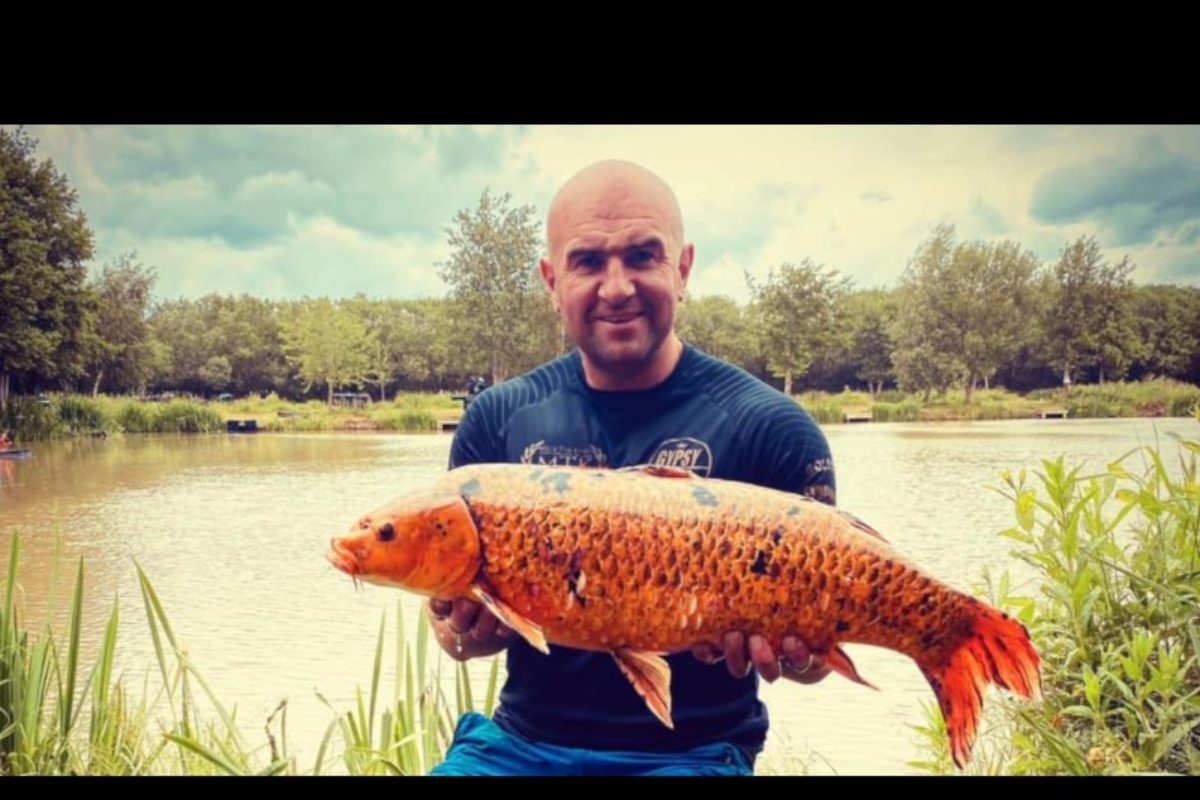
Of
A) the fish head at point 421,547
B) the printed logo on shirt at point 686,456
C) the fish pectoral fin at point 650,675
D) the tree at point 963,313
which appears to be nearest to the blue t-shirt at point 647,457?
the printed logo on shirt at point 686,456

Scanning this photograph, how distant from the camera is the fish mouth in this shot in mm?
1679

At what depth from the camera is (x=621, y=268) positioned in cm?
206

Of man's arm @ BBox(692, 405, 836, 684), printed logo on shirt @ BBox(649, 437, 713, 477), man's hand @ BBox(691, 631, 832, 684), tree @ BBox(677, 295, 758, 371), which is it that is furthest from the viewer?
tree @ BBox(677, 295, 758, 371)

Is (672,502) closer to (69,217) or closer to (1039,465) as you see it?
(1039,465)

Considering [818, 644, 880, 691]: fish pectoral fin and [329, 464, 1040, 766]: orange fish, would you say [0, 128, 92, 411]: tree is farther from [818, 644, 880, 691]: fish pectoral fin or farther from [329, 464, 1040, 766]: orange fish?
[818, 644, 880, 691]: fish pectoral fin

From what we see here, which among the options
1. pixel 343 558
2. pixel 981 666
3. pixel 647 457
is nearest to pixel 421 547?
pixel 343 558

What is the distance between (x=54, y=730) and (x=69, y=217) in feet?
6.43

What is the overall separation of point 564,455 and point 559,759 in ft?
2.16

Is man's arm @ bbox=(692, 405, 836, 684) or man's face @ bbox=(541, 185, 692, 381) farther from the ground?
man's face @ bbox=(541, 185, 692, 381)

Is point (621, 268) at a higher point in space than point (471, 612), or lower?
higher

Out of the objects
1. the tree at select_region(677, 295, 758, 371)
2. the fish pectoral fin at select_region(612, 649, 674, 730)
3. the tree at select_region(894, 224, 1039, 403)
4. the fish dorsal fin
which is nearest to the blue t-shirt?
the fish dorsal fin

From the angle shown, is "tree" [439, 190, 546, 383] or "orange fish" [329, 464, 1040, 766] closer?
"orange fish" [329, 464, 1040, 766]

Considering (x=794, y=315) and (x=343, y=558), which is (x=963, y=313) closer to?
(x=794, y=315)

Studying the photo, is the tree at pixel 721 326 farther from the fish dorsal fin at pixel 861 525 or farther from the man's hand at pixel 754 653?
the man's hand at pixel 754 653
